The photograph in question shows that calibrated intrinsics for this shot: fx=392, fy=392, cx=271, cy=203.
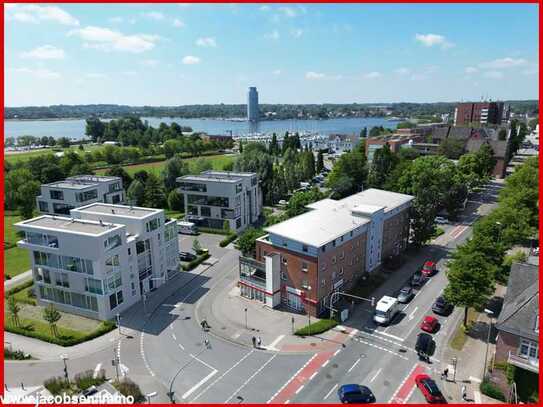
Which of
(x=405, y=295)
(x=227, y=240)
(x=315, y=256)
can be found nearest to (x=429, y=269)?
(x=405, y=295)

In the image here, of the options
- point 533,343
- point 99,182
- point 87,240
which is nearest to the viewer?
point 533,343

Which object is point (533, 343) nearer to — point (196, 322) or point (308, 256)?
point (308, 256)

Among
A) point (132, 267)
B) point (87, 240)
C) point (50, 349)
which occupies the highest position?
point (87, 240)

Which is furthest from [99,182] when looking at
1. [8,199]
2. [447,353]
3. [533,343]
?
[533,343]

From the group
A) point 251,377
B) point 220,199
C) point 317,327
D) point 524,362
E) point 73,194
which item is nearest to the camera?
point 524,362

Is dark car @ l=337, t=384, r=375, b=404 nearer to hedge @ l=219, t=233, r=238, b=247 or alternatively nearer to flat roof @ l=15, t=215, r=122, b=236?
flat roof @ l=15, t=215, r=122, b=236

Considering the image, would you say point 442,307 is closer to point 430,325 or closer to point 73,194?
point 430,325
